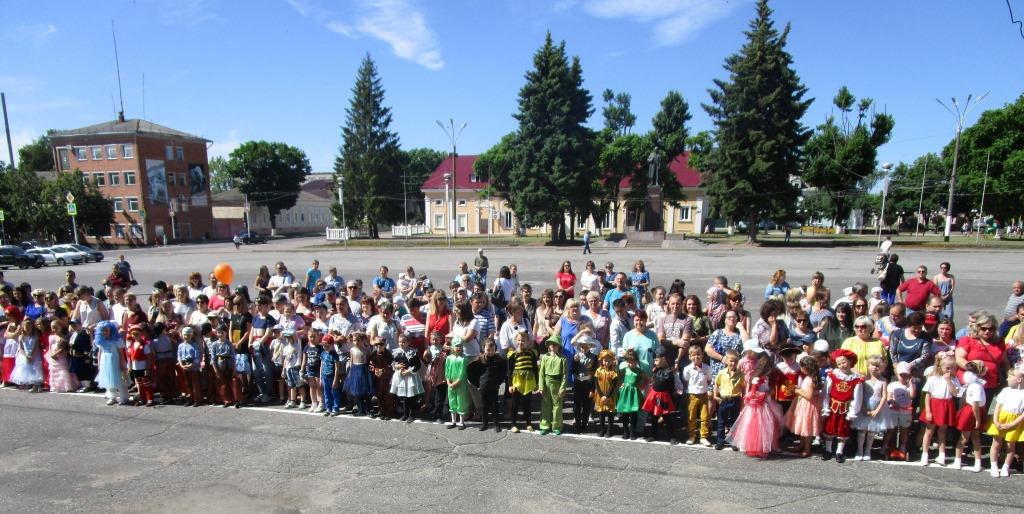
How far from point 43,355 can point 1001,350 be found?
13.7 meters

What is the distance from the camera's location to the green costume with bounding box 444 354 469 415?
6.91m

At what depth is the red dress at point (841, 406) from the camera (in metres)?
5.66

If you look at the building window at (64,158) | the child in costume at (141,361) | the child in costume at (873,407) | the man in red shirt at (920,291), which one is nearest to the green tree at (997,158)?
the man in red shirt at (920,291)

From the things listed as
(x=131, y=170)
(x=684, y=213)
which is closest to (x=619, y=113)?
(x=684, y=213)

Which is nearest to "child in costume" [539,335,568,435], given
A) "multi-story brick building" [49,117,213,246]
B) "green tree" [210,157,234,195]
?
"multi-story brick building" [49,117,213,246]

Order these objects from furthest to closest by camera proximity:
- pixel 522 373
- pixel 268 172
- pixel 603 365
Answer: pixel 268 172 → pixel 522 373 → pixel 603 365

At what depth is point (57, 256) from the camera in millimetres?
34344

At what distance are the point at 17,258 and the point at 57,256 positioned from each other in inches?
98.0

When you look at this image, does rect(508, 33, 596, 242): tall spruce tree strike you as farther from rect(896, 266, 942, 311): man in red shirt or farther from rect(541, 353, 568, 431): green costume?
rect(541, 353, 568, 431): green costume

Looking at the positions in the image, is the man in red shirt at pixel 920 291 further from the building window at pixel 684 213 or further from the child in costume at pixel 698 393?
the building window at pixel 684 213

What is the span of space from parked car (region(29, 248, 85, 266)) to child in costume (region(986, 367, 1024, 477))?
45096 mm

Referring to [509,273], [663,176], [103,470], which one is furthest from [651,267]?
[663,176]

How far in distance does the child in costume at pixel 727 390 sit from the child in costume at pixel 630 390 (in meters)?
0.90

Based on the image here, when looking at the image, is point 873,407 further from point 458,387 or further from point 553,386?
point 458,387
